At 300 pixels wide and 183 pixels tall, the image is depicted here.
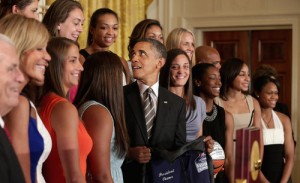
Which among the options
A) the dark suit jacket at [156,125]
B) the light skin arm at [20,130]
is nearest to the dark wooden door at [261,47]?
the dark suit jacket at [156,125]

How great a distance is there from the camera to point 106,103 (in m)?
3.54

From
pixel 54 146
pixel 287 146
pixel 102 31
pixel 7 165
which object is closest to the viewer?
pixel 7 165

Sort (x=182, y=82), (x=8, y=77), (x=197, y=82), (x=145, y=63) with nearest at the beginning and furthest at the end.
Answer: (x=8, y=77) → (x=145, y=63) → (x=182, y=82) → (x=197, y=82)

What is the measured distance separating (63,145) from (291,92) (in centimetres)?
598

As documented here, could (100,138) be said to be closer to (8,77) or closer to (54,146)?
(54,146)

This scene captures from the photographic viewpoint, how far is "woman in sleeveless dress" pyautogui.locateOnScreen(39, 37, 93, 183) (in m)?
3.06

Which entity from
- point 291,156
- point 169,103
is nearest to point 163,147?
point 169,103

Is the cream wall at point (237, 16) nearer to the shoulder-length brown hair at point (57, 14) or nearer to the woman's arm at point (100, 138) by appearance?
the shoulder-length brown hair at point (57, 14)

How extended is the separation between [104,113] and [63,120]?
1.30ft

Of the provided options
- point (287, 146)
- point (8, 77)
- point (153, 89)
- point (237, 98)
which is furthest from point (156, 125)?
point (287, 146)

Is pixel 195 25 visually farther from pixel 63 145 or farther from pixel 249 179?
pixel 249 179

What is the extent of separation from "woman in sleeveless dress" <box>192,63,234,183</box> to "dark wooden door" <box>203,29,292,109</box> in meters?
3.48

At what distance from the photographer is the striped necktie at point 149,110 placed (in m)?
4.23

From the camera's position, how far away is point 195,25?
899cm
